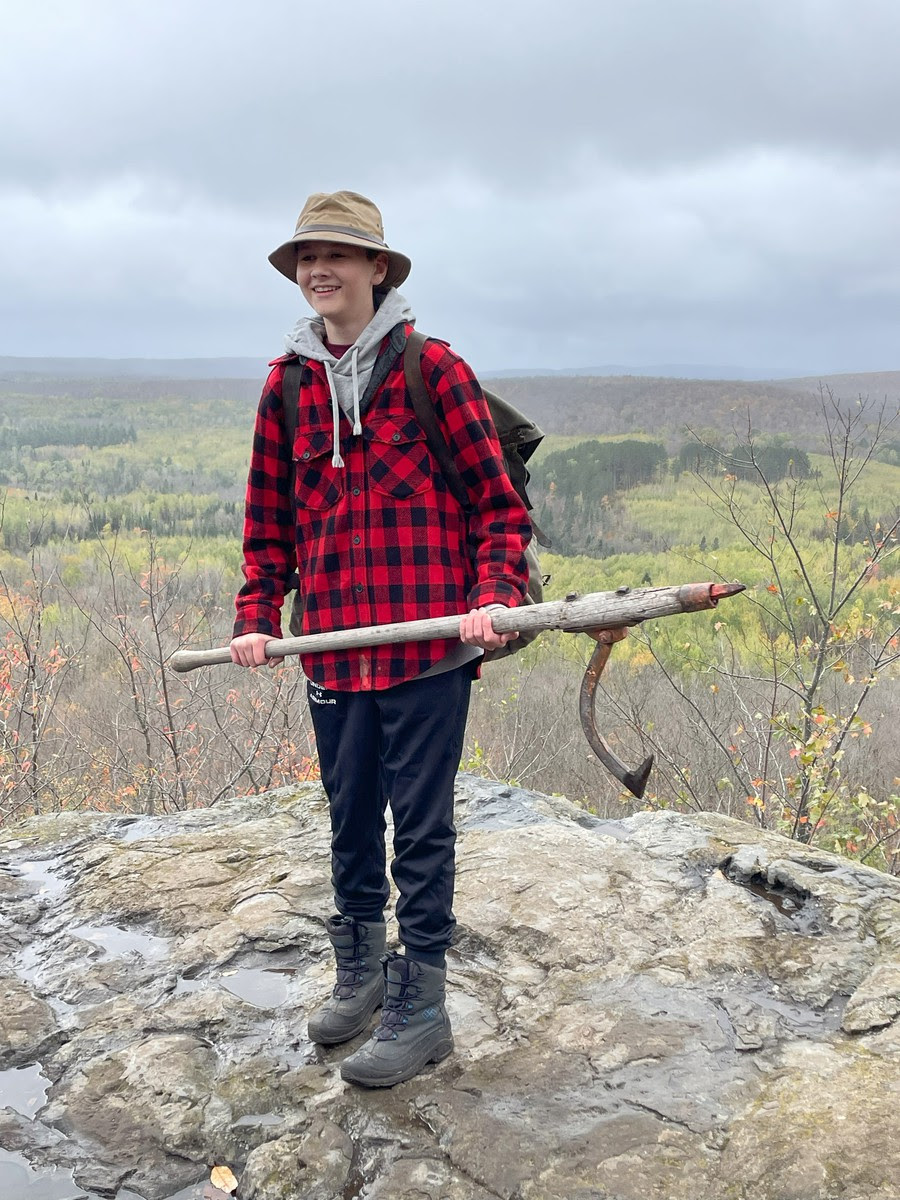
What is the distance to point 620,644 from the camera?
1802cm

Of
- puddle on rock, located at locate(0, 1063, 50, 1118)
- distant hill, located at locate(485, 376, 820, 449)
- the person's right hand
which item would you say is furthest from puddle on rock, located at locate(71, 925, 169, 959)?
distant hill, located at locate(485, 376, 820, 449)

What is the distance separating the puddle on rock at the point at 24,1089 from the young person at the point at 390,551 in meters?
0.81

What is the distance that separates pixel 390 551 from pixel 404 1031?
137cm

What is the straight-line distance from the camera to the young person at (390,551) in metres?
2.65

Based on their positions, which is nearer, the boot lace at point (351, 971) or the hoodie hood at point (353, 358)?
the hoodie hood at point (353, 358)

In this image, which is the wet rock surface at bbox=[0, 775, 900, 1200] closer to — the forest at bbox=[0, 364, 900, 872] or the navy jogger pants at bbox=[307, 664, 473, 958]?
the navy jogger pants at bbox=[307, 664, 473, 958]

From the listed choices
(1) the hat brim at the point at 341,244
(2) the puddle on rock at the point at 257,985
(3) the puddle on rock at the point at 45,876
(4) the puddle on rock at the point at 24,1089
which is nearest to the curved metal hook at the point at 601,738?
(1) the hat brim at the point at 341,244

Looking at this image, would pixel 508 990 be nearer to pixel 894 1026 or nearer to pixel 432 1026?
pixel 432 1026

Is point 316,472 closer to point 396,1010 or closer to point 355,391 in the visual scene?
point 355,391

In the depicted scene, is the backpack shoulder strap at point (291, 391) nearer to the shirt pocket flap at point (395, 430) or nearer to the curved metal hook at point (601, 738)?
the shirt pocket flap at point (395, 430)

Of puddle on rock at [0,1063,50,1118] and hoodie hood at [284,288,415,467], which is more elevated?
hoodie hood at [284,288,415,467]

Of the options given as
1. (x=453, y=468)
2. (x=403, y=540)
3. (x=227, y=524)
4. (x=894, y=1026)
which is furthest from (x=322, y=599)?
(x=227, y=524)

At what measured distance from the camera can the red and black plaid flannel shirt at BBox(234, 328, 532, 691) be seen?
2.65 metres

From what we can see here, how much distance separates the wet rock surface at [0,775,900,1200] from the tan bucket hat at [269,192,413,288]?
2.34 meters
